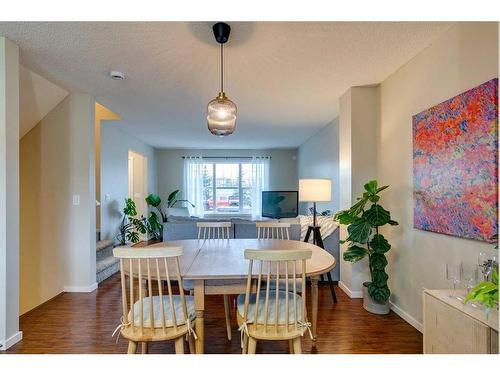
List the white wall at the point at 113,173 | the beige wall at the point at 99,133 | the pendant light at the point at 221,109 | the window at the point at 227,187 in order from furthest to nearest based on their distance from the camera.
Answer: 1. the window at the point at 227,187
2. the white wall at the point at 113,173
3. the beige wall at the point at 99,133
4. the pendant light at the point at 221,109

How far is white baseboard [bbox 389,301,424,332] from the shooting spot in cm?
241

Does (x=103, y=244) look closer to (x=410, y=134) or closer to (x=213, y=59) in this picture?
(x=213, y=59)

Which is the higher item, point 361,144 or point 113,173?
point 361,144

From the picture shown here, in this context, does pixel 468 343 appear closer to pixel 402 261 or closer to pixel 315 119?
pixel 402 261

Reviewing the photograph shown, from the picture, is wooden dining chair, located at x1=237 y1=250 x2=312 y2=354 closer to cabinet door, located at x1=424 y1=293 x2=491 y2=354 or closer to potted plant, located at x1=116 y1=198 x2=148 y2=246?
cabinet door, located at x1=424 y1=293 x2=491 y2=354

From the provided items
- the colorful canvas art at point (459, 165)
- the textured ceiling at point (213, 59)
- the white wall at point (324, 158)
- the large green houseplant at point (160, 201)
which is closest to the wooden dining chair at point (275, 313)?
the colorful canvas art at point (459, 165)

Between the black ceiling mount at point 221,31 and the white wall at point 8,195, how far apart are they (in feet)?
5.42

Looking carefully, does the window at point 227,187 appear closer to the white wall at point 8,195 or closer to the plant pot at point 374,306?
the plant pot at point 374,306

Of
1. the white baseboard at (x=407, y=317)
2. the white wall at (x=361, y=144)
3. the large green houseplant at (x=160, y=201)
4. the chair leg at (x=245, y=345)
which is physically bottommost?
the white baseboard at (x=407, y=317)

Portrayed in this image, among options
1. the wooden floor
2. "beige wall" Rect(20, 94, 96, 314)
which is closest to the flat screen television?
the wooden floor

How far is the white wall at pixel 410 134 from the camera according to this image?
1.86 m

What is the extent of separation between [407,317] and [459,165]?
58.6 inches

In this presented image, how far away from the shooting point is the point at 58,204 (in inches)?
133

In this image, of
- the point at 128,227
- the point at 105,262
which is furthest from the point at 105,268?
the point at 128,227
